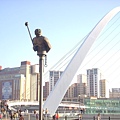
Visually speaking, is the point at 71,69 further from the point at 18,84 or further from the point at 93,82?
the point at 18,84

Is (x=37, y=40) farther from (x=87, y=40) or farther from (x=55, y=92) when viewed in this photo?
(x=87, y=40)

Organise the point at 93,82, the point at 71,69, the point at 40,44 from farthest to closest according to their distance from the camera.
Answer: the point at 93,82 → the point at 71,69 → the point at 40,44

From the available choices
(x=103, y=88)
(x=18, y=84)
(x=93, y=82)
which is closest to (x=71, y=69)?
(x=93, y=82)

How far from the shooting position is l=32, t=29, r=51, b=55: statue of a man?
555 cm

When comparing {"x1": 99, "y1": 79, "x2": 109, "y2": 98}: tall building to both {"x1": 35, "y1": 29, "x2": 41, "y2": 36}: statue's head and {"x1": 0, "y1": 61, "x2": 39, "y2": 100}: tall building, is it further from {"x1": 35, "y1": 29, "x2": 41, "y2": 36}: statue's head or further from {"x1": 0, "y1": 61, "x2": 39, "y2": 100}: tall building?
{"x1": 35, "y1": 29, "x2": 41, "y2": 36}: statue's head

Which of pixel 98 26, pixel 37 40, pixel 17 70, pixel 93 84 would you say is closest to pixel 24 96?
pixel 17 70

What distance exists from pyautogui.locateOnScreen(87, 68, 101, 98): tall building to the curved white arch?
10391 centimetres

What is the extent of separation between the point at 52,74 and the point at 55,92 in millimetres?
115857

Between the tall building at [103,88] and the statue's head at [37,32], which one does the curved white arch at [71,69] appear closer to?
the statue's head at [37,32]

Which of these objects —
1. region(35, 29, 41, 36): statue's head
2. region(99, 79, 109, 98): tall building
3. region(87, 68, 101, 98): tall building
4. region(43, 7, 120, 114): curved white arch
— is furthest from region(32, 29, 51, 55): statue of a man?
region(99, 79, 109, 98): tall building

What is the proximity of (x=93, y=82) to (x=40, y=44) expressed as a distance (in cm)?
13254

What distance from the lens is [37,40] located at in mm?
5590

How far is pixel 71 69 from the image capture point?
2539 centimetres

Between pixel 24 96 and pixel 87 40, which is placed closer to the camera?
pixel 87 40
